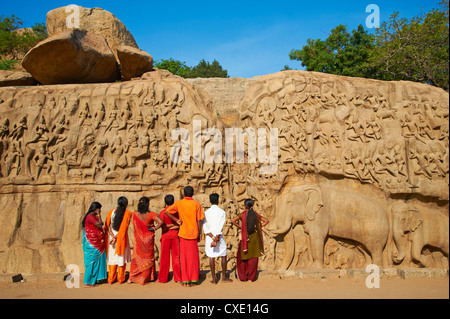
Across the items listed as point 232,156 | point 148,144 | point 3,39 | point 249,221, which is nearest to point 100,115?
point 148,144

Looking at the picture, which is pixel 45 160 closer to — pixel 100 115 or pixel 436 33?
pixel 100 115

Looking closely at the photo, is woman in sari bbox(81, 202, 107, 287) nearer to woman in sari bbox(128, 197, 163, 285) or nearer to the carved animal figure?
woman in sari bbox(128, 197, 163, 285)

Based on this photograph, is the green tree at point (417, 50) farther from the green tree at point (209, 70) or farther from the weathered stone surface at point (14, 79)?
the green tree at point (209, 70)

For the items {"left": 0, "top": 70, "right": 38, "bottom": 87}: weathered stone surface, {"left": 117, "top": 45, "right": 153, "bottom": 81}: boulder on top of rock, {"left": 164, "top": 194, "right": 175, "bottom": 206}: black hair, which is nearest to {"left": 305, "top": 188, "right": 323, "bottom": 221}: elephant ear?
{"left": 164, "top": 194, "right": 175, "bottom": 206}: black hair

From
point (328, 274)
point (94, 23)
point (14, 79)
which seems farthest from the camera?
point (94, 23)

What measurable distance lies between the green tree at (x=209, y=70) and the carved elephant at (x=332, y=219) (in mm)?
24591

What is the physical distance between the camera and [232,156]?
1012 cm

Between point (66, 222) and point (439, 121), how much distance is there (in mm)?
9588

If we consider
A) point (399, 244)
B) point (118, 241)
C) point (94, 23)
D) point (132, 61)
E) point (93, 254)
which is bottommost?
point (399, 244)

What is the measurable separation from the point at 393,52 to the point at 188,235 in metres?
14.1

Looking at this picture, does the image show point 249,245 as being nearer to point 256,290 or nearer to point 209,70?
point 256,290

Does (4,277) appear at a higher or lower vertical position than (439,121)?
lower

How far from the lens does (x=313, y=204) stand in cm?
880

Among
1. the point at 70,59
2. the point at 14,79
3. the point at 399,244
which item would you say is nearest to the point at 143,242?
→ the point at 399,244
